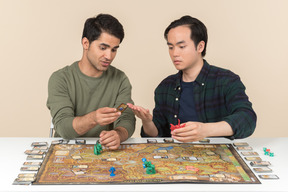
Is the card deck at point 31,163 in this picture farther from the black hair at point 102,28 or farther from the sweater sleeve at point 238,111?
the sweater sleeve at point 238,111

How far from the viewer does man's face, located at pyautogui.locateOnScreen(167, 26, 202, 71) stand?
2682mm

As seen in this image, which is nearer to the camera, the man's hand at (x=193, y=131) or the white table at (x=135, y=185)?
the white table at (x=135, y=185)

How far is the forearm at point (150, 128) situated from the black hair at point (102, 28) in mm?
552

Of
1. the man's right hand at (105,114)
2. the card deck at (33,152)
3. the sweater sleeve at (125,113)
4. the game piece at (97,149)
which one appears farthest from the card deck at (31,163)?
the sweater sleeve at (125,113)

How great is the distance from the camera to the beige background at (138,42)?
3.94 meters

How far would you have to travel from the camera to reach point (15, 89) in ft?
13.5

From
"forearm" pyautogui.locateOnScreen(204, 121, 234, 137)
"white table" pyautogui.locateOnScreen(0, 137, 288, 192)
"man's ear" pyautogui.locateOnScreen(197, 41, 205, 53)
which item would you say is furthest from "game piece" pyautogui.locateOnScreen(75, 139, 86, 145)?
"man's ear" pyautogui.locateOnScreen(197, 41, 205, 53)

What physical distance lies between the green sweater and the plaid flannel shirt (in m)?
0.27

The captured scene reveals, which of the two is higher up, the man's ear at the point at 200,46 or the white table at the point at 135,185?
the man's ear at the point at 200,46

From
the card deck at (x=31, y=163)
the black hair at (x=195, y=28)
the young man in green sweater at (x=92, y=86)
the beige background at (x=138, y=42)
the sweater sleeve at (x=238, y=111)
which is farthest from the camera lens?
the beige background at (x=138, y=42)

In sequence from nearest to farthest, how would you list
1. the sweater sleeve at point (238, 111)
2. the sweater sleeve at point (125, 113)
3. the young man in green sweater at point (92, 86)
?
the sweater sleeve at point (238, 111)
the young man in green sweater at point (92, 86)
the sweater sleeve at point (125, 113)

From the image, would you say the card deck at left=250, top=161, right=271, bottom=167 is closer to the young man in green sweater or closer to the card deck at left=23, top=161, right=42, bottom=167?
the young man in green sweater

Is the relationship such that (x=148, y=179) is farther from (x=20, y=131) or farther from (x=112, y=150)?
(x=20, y=131)

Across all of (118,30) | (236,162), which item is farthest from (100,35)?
(236,162)
